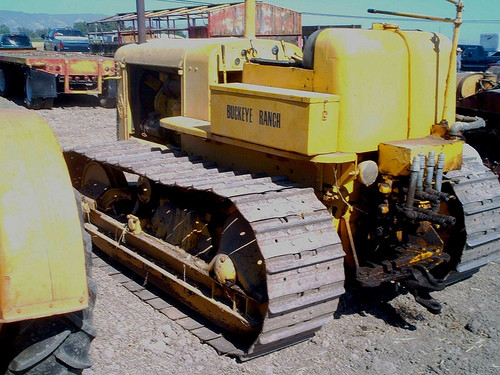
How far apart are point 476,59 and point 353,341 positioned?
2302 centimetres

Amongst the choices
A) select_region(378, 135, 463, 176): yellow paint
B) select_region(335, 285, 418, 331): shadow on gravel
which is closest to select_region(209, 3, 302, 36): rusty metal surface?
select_region(335, 285, 418, 331): shadow on gravel

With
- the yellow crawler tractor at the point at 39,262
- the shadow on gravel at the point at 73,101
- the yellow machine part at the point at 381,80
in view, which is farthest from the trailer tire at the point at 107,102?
the yellow crawler tractor at the point at 39,262

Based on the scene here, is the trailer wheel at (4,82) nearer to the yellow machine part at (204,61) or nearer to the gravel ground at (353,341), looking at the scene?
the yellow machine part at (204,61)

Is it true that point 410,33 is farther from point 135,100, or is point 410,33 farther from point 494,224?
point 135,100

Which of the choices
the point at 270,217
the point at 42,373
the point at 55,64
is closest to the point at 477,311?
the point at 270,217

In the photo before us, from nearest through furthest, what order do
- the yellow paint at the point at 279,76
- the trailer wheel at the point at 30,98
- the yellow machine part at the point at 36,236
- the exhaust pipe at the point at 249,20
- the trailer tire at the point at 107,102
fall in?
1. the yellow machine part at the point at 36,236
2. the yellow paint at the point at 279,76
3. the exhaust pipe at the point at 249,20
4. the trailer wheel at the point at 30,98
5. the trailer tire at the point at 107,102

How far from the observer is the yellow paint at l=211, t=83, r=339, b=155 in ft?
15.0

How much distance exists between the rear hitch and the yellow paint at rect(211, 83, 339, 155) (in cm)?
127

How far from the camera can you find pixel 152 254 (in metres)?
6.03

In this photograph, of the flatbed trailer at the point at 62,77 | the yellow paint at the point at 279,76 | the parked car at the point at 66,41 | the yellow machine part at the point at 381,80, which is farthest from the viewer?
the parked car at the point at 66,41

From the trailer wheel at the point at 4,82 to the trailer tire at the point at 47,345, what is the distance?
17.8 metres

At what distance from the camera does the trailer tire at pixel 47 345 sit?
3.02 metres

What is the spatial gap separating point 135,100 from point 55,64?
955cm

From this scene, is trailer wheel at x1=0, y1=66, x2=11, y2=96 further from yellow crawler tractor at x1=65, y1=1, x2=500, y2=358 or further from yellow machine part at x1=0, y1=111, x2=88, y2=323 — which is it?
yellow machine part at x1=0, y1=111, x2=88, y2=323
